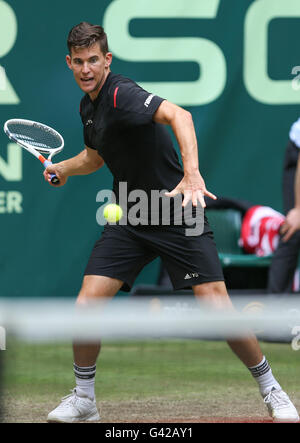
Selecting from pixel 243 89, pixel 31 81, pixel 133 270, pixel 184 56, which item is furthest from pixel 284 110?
pixel 133 270

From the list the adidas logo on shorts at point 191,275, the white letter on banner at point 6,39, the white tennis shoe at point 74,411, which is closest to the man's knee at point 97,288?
the adidas logo on shorts at point 191,275

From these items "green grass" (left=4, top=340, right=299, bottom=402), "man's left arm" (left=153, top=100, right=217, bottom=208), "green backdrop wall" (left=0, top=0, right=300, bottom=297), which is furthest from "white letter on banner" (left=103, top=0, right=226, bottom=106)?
"man's left arm" (left=153, top=100, right=217, bottom=208)

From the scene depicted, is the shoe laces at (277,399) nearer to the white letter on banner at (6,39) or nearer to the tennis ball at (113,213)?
the tennis ball at (113,213)

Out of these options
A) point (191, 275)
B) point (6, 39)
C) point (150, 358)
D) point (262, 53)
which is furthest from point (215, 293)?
point (6, 39)

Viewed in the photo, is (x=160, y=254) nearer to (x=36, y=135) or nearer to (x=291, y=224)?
(x=36, y=135)

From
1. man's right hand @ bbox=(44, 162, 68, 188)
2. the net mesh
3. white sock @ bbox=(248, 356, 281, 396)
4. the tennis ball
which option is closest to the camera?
the net mesh

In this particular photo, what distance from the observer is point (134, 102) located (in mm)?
3113

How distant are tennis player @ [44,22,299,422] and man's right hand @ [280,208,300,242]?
5.53 ft

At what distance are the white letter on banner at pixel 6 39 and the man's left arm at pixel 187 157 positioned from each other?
2553 mm

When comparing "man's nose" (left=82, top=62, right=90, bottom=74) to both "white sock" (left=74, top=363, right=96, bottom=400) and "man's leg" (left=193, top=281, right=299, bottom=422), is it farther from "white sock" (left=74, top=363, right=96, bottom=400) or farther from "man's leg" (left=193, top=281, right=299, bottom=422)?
"white sock" (left=74, top=363, right=96, bottom=400)

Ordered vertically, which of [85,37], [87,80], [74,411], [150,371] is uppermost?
[85,37]

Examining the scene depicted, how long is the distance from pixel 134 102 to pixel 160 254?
0.56 meters

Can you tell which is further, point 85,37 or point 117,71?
point 117,71

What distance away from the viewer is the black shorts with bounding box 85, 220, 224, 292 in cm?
324
